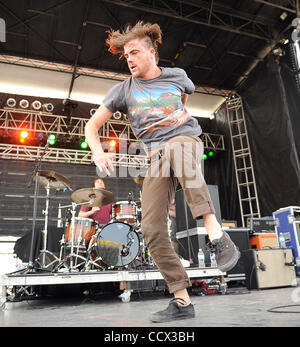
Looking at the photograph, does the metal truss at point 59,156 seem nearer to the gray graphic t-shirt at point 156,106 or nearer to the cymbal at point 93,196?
the cymbal at point 93,196

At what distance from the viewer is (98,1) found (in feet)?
21.7

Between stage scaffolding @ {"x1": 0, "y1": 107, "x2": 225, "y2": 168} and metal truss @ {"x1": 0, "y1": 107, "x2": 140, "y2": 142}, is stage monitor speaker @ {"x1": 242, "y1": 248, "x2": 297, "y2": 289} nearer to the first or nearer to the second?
stage scaffolding @ {"x1": 0, "y1": 107, "x2": 225, "y2": 168}

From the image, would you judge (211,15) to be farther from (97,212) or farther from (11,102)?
(11,102)

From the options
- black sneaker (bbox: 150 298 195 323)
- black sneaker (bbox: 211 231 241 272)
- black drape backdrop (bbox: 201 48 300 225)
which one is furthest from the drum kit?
black drape backdrop (bbox: 201 48 300 225)

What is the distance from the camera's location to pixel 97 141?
1.65 m

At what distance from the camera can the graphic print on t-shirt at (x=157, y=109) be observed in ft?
5.14

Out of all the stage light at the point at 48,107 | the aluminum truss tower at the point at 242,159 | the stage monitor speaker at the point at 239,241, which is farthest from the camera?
the stage light at the point at 48,107

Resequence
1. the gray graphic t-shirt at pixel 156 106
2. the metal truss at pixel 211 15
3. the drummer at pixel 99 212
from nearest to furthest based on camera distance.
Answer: the gray graphic t-shirt at pixel 156 106, the drummer at pixel 99 212, the metal truss at pixel 211 15

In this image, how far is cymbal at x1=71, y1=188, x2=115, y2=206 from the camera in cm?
414

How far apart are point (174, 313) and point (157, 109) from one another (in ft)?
3.26

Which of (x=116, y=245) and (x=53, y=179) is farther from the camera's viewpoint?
(x=53, y=179)

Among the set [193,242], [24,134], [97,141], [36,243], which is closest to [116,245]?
[193,242]

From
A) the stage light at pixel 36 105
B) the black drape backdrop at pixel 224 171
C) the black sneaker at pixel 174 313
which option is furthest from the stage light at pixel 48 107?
the black sneaker at pixel 174 313

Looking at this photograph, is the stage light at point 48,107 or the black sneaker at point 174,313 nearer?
the black sneaker at point 174,313
